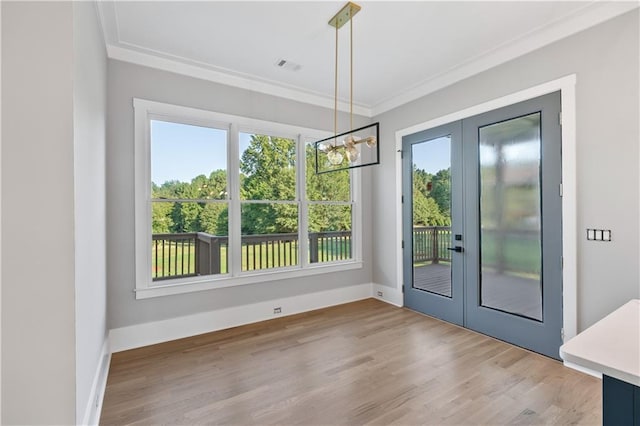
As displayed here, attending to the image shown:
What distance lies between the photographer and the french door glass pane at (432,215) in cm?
404

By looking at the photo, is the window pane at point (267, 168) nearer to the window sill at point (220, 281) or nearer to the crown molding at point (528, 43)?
the window sill at point (220, 281)

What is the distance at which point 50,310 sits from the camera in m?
1.49

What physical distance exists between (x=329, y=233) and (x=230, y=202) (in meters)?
1.64

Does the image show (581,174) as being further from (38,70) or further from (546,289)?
(38,70)

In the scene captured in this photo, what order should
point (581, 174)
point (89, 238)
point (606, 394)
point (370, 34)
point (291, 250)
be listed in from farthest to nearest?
point (291, 250), point (370, 34), point (581, 174), point (89, 238), point (606, 394)

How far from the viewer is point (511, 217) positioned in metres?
3.35

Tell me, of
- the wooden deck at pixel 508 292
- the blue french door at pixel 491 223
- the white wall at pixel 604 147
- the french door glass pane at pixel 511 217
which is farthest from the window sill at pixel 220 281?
the white wall at pixel 604 147

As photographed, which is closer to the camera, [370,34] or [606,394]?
[606,394]

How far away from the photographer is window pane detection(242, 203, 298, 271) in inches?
161

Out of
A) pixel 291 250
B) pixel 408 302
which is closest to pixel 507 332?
pixel 408 302

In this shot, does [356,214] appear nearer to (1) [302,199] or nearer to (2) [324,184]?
(2) [324,184]

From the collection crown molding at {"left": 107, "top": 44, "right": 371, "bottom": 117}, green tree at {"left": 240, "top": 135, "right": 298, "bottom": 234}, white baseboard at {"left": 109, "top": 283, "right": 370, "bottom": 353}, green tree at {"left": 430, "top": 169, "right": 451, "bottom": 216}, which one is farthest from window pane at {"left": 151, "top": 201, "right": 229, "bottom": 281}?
green tree at {"left": 430, "top": 169, "right": 451, "bottom": 216}

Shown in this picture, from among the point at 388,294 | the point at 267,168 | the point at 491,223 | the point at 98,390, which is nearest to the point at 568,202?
the point at 491,223

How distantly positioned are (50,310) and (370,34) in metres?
3.28
